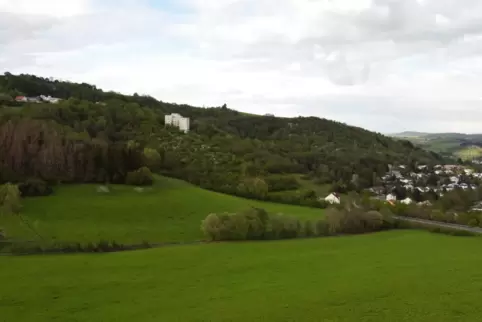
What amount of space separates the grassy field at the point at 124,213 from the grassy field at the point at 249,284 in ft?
23.2

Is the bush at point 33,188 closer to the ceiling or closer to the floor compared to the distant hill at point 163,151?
closer to the floor

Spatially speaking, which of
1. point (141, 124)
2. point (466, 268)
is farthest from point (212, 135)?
point (466, 268)

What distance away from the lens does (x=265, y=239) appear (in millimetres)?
57375

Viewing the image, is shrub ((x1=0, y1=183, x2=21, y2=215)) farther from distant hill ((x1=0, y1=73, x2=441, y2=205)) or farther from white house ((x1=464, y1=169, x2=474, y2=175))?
white house ((x1=464, y1=169, x2=474, y2=175))

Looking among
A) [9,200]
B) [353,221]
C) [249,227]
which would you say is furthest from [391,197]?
[9,200]

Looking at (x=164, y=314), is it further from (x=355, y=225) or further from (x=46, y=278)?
(x=355, y=225)

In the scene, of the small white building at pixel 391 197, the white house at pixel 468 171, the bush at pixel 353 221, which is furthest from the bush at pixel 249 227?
the white house at pixel 468 171

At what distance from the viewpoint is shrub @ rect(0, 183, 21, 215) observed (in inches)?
2074

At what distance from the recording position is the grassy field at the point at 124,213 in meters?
52.5

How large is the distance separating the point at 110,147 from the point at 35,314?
53.3 meters

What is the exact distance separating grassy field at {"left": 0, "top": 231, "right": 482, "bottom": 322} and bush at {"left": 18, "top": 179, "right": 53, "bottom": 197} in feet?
73.5

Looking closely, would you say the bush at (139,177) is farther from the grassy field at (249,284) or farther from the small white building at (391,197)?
the small white building at (391,197)

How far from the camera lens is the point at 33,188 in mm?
64188

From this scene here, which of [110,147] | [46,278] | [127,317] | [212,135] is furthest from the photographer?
[212,135]
